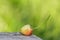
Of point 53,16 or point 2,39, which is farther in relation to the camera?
point 53,16

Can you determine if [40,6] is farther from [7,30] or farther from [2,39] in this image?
[2,39]

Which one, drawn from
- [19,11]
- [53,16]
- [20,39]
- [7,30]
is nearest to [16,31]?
[7,30]

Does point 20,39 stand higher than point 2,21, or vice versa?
point 2,21

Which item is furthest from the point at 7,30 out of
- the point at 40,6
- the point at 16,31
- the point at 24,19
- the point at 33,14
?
the point at 40,6

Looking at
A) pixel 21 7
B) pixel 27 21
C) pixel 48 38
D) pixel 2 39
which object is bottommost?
pixel 2 39

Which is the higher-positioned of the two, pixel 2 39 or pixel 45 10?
pixel 45 10

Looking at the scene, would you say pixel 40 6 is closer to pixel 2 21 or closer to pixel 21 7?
pixel 21 7
